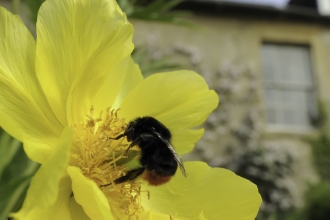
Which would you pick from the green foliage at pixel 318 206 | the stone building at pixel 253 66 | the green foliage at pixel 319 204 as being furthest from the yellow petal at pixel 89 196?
the stone building at pixel 253 66

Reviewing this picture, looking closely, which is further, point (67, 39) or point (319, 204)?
point (319, 204)

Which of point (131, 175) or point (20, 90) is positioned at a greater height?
point (20, 90)

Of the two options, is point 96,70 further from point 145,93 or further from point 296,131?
point 296,131

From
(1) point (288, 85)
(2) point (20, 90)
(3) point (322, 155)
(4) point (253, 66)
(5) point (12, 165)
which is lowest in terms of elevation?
(3) point (322, 155)

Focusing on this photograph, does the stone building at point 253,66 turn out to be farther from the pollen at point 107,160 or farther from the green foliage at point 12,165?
the pollen at point 107,160

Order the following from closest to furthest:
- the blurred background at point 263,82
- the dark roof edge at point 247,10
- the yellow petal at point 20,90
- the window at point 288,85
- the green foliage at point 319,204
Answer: the yellow petal at point 20,90, the green foliage at point 319,204, the blurred background at point 263,82, the dark roof edge at point 247,10, the window at point 288,85

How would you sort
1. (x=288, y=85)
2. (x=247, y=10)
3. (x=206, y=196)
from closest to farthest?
(x=206, y=196), (x=247, y=10), (x=288, y=85)

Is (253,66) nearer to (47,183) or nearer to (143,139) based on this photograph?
(143,139)

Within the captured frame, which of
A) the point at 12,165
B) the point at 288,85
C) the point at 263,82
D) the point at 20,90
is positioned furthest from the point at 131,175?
the point at 288,85
